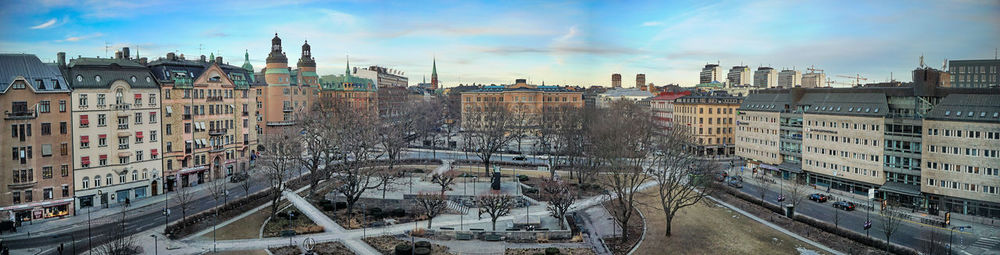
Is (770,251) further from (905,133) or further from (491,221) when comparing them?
(905,133)

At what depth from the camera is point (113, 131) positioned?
48.9 meters

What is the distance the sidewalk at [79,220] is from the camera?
1537 inches

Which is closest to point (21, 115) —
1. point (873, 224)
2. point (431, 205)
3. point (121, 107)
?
point (121, 107)

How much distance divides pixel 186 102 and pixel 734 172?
2271 inches

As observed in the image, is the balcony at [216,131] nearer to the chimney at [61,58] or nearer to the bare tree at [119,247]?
the chimney at [61,58]

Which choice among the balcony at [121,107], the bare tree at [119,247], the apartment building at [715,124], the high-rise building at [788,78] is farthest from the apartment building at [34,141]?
the high-rise building at [788,78]

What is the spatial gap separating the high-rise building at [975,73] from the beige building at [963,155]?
9998 mm

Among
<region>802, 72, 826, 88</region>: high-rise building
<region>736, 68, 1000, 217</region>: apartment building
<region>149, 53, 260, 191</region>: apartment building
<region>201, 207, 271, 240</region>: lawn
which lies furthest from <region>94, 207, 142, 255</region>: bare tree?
<region>802, 72, 826, 88</region>: high-rise building

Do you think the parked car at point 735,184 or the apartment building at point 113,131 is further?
the parked car at point 735,184

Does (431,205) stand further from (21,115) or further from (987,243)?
(987,243)

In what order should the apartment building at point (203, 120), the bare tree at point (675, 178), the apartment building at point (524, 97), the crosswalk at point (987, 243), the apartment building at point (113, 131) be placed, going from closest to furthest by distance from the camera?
the crosswalk at point (987, 243)
the bare tree at point (675, 178)
the apartment building at point (113, 131)
the apartment building at point (203, 120)
the apartment building at point (524, 97)

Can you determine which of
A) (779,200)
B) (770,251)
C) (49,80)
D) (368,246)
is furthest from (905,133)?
(49,80)

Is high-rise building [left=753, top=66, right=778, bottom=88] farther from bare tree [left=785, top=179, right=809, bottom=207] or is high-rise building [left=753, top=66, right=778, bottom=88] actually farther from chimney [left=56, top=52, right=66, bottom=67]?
chimney [left=56, top=52, right=66, bottom=67]

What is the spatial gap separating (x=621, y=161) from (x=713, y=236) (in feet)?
32.0
